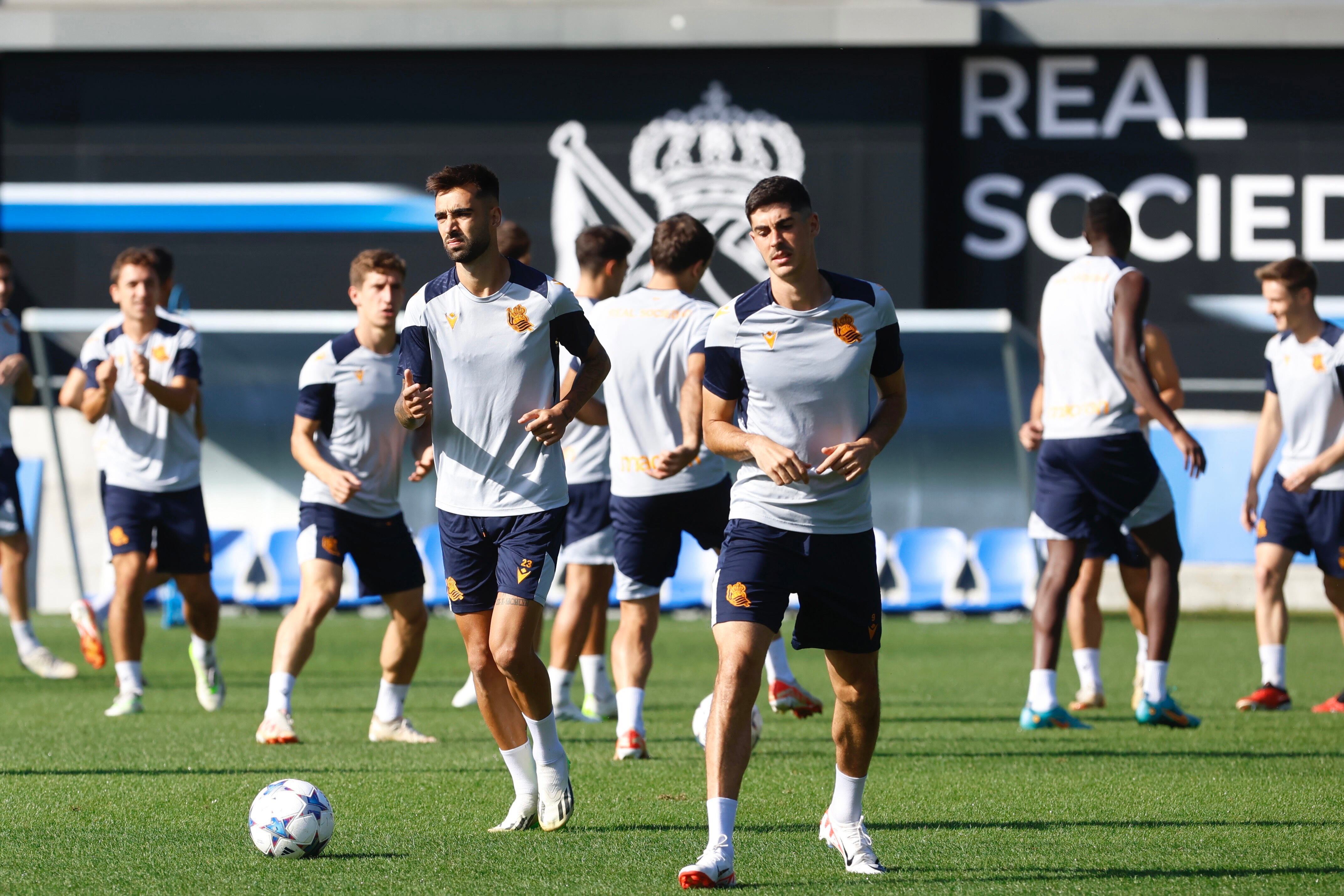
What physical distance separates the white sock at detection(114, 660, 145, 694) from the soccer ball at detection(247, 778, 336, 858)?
148 inches

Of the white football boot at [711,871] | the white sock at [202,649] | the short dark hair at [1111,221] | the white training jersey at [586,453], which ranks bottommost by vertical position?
the white sock at [202,649]

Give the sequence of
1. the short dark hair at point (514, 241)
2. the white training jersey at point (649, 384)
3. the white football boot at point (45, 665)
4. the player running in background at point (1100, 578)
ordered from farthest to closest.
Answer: the white football boot at point (45, 665)
the player running in background at point (1100, 578)
the short dark hair at point (514, 241)
the white training jersey at point (649, 384)

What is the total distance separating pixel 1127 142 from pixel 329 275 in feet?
28.9

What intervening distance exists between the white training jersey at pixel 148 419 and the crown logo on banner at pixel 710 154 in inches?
374

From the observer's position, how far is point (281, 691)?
7555 mm

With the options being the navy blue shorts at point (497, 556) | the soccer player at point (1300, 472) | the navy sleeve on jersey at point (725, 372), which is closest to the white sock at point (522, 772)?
the navy blue shorts at point (497, 556)

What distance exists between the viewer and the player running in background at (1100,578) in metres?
8.45

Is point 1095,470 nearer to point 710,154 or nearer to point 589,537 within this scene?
point 589,537

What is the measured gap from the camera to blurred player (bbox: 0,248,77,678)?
961 cm

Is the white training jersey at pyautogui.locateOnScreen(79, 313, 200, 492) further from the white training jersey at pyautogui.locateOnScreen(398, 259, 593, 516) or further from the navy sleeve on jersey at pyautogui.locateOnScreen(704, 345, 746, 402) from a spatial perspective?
the navy sleeve on jersey at pyautogui.locateOnScreen(704, 345, 746, 402)

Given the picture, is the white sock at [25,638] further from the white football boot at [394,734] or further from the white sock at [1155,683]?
the white sock at [1155,683]

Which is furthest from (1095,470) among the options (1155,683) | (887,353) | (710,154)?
(710,154)

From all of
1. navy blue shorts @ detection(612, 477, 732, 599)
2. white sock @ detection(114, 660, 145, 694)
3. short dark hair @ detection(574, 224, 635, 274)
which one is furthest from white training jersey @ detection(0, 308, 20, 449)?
navy blue shorts @ detection(612, 477, 732, 599)

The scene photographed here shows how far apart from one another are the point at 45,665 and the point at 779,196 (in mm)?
7298
